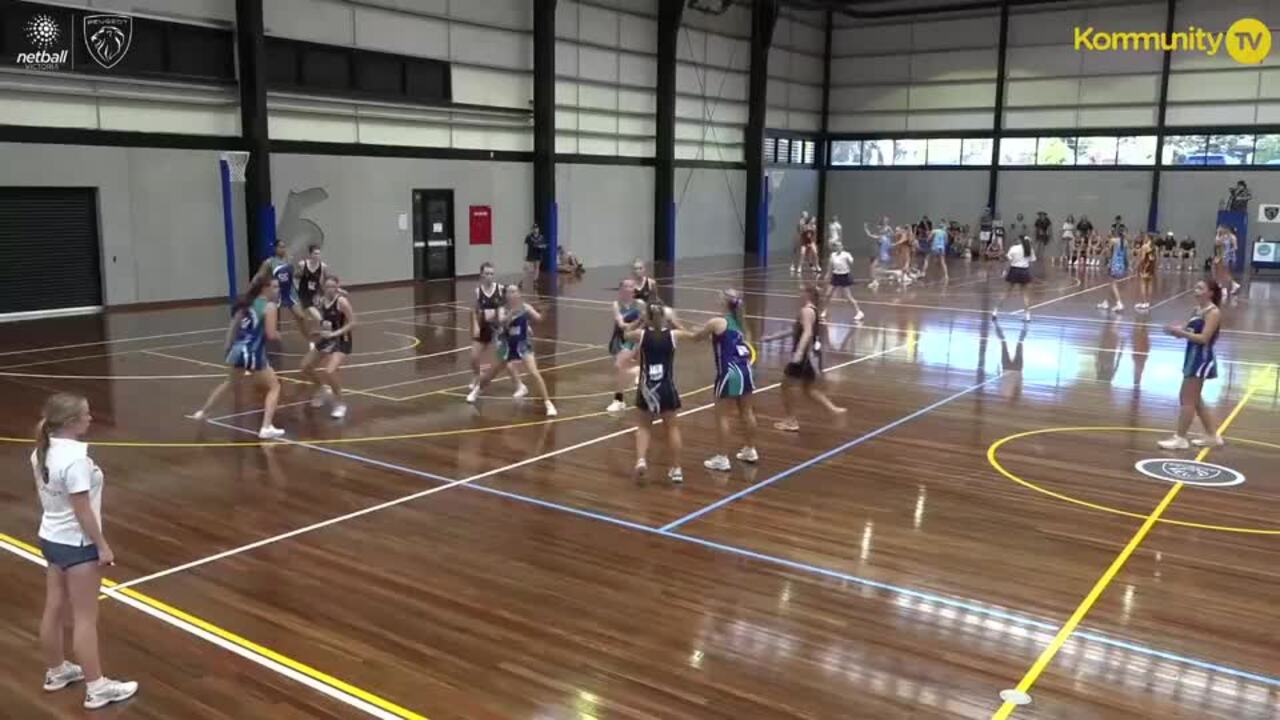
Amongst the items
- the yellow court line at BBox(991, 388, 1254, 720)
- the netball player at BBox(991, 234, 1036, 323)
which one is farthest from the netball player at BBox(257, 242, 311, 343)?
the netball player at BBox(991, 234, 1036, 323)

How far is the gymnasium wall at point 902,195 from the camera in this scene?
1730 inches

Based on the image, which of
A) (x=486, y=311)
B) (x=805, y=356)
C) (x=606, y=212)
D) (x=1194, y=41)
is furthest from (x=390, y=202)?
(x=1194, y=41)

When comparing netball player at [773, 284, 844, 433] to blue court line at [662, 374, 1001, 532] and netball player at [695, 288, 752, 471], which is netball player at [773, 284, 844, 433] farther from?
netball player at [695, 288, 752, 471]

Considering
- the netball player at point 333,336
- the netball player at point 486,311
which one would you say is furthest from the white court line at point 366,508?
the netball player at point 486,311

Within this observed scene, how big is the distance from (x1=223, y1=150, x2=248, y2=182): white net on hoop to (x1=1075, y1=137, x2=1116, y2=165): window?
32.2 metres

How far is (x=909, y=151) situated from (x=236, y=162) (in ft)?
103

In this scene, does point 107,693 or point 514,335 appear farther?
point 514,335

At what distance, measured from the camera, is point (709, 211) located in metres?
41.7

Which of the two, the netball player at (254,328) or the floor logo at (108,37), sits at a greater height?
the floor logo at (108,37)

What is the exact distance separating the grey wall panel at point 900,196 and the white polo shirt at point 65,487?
40.9 metres

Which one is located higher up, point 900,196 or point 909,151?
point 909,151

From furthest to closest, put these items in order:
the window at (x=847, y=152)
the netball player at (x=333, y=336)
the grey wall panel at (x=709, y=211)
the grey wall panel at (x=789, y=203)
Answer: the window at (x=847, y=152)
the grey wall panel at (x=789, y=203)
the grey wall panel at (x=709, y=211)
the netball player at (x=333, y=336)

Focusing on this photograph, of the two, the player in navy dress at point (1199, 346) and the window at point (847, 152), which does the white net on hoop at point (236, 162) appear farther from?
the window at point (847, 152)

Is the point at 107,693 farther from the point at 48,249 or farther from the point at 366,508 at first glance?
the point at 48,249
